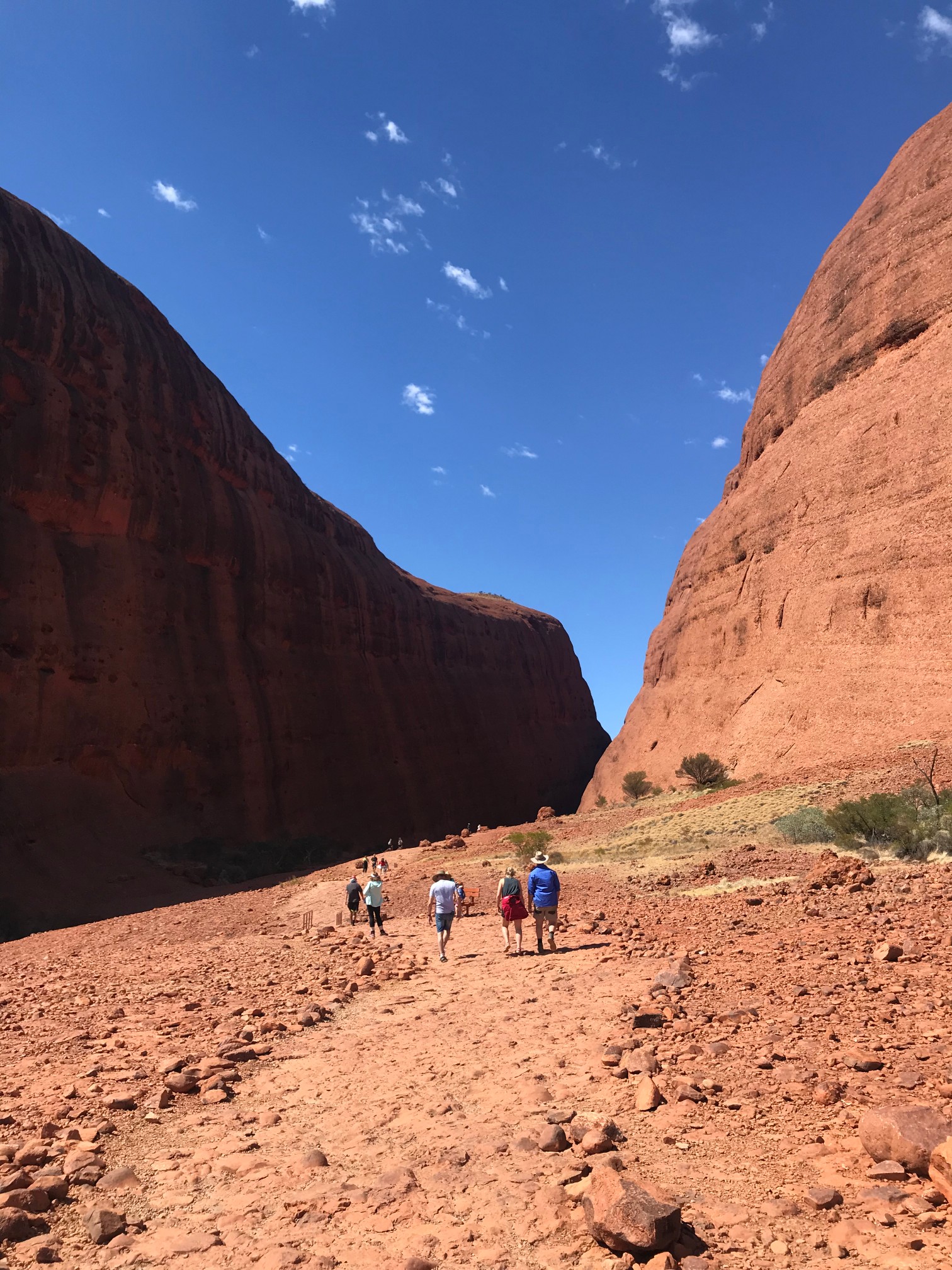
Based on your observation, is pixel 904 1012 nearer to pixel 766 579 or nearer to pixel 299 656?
pixel 766 579

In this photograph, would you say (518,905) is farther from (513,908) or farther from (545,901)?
(545,901)

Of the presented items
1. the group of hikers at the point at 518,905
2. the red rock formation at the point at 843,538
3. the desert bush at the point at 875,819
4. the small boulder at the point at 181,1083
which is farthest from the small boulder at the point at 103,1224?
the red rock formation at the point at 843,538

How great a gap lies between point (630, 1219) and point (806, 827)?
1200 cm

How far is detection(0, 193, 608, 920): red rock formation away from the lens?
81.7 ft

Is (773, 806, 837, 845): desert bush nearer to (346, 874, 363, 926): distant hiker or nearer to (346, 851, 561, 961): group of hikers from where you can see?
(346, 851, 561, 961): group of hikers

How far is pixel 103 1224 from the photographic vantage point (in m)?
3.45

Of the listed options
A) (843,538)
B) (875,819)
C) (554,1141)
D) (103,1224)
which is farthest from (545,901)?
(843,538)

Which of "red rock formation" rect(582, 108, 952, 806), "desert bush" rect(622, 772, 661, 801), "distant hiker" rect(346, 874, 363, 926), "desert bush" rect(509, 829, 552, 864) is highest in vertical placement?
"red rock formation" rect(582, 108, 952, 806)

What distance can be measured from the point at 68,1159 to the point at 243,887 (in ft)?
58.7

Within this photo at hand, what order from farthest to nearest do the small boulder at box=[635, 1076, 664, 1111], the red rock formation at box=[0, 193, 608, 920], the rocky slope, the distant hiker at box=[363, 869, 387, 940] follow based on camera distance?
the red rock formation at box=[0, 193, 608, 920], the distant hiker at box=[363, 869, 387, 940], the small boulder at box=[635, 1076, 664, 1111], the rocky slope

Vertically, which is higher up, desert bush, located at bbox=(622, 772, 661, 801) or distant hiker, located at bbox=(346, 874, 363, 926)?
desert bush, located at bbox=(622, 772, 661, 801)

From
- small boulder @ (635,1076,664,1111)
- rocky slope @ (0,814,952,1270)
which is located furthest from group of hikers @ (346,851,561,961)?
small boulder @ (635,1076,664,1111)

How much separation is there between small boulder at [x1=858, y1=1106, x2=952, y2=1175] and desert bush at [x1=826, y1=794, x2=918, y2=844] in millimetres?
8643

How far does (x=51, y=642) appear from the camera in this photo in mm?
25812
